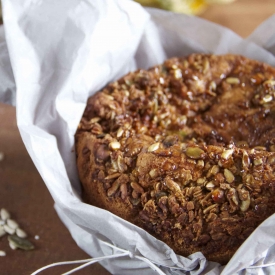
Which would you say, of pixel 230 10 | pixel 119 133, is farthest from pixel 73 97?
pixel 230 10

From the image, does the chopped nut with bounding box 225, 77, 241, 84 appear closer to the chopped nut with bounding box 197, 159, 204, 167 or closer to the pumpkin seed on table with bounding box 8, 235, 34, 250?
the chopped nut with bounding box 197, 159, 204, 167

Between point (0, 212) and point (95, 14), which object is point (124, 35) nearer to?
point (95, 14)

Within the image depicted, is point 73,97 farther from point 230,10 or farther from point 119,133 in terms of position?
point 230,10

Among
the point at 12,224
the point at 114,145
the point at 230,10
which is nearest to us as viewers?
the point at 114,145

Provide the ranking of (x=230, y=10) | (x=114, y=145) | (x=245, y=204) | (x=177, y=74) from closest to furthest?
(x=245, y=204), (x=114, y=145), (x=177, y=74), (x=230, y=10)

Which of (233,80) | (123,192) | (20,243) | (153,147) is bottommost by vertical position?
(20,243)

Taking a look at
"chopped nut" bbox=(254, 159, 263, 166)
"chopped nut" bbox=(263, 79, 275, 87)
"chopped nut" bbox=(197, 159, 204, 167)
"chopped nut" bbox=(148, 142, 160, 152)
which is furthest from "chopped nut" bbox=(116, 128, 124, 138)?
"chopped nut" bbox=(263, 79, 275, 87)

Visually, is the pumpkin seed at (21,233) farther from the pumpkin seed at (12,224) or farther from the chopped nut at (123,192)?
the chopped nut at (123,192)

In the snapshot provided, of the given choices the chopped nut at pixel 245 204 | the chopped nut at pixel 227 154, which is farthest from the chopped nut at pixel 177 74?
the chopped nut at pixel 245 204
